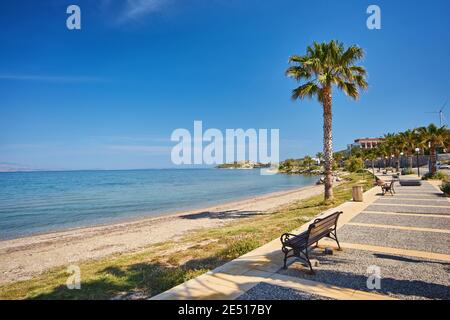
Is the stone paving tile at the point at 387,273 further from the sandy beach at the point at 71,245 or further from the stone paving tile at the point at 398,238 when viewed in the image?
the sandy beach at the point at 71,245

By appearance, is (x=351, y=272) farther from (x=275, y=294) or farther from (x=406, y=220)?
(x=406, y=220)

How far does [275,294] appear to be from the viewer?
4.38 m

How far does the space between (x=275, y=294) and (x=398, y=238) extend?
17.0 feet

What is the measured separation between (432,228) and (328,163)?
7185 mm

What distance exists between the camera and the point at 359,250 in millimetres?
6660

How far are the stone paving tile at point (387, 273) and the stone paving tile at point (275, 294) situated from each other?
646mm

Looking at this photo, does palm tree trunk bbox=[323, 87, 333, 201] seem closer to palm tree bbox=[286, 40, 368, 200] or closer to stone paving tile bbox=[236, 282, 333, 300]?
palm tree bbox=[286, 40, 368, 200]

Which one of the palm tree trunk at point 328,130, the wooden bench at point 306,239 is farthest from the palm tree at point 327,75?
the wooden bench at point 306,239

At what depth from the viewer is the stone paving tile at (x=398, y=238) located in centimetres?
682

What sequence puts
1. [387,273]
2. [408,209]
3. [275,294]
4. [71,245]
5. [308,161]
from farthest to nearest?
1. [308,161]
2. [71,245]
3. [408,209]
4. [387,273]
5. [275,294]

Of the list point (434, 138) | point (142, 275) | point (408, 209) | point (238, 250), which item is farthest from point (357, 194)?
point (434, 138)

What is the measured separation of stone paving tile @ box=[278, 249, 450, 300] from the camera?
14.5 ft
